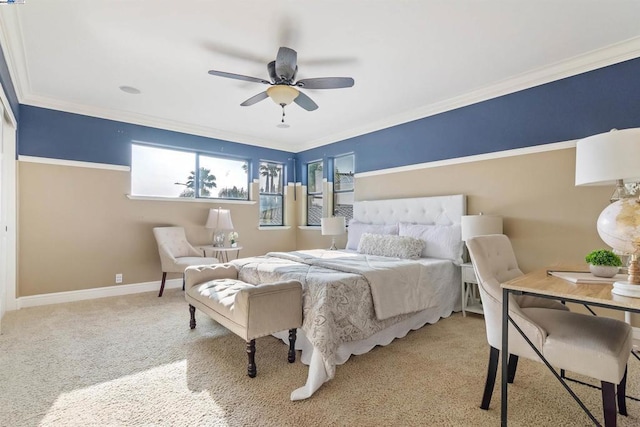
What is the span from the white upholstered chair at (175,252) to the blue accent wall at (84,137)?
118cm

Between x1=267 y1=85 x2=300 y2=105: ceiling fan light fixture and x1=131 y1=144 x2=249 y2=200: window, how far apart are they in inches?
112

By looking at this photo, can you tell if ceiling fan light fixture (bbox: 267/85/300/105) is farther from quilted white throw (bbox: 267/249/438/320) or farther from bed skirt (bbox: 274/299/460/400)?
bed skirt (bbox: 274/299/460/400)

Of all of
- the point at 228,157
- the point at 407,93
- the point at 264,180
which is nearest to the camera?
the point at 407,93

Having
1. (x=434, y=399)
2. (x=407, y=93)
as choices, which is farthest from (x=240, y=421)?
(x=407, y=93)

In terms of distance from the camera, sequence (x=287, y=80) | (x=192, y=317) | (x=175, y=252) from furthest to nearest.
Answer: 1. (x=175, y=252)
2. (x=192, y=317)
3. (x=287, y=80)

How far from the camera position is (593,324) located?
1.62 m

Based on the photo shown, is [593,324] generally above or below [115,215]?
below

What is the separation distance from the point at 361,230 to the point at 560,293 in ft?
11.1

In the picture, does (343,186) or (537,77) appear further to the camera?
(343,186)

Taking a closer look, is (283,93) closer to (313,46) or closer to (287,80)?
(287,80)

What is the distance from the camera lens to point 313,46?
9.01 feet

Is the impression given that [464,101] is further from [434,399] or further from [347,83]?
[434,399]

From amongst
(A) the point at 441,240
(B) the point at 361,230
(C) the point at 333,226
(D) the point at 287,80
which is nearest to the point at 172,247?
(C) the point at 333,226

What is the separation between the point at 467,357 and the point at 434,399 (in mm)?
731
